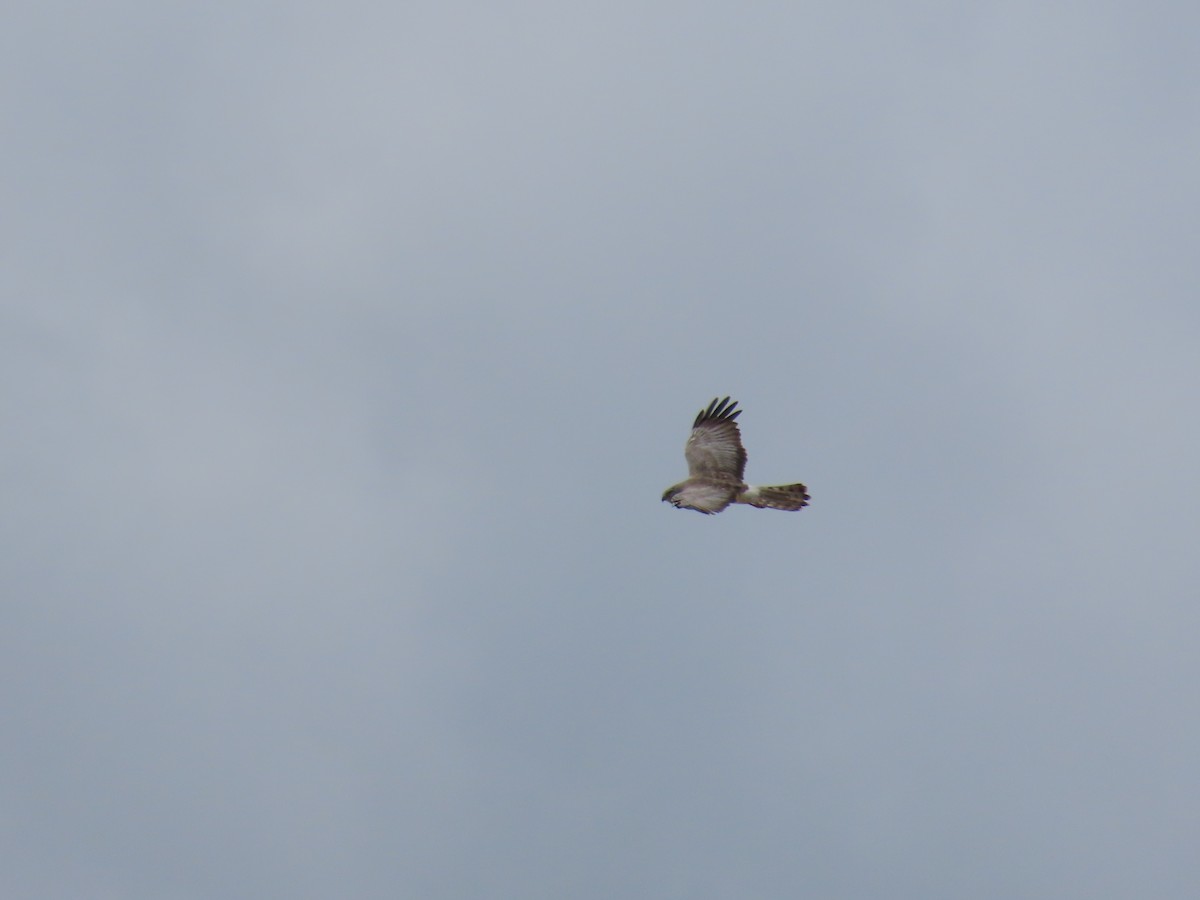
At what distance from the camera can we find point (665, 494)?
23.4 meters

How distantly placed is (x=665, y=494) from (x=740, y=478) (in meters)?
1.68

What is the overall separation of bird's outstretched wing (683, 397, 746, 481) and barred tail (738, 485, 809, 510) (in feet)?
1.49

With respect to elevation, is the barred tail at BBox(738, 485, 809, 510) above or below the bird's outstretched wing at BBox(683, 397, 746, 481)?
below

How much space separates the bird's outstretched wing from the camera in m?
24.0

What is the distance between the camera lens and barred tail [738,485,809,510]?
23.8 metres

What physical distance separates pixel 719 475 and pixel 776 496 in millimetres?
1175

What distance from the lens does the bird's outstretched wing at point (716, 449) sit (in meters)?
24.0

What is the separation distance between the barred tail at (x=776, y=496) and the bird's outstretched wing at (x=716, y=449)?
1.49ft

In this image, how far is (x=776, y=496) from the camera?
23812 mm

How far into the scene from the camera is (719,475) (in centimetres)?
2397

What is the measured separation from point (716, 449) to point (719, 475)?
0.53m

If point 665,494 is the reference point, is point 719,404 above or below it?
above

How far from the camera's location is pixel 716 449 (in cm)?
2409

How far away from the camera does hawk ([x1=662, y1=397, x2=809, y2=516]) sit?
77.2ft
